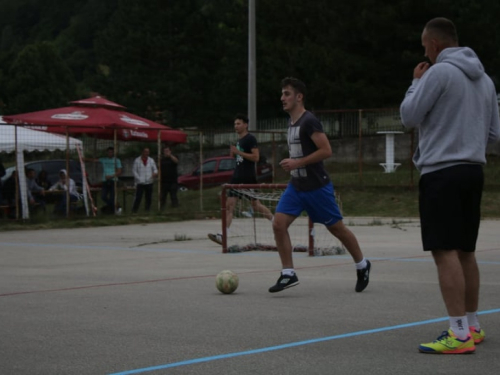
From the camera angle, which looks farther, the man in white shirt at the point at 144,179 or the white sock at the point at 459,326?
the man in white shirt at the point at 144,179

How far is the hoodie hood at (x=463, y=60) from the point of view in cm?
648

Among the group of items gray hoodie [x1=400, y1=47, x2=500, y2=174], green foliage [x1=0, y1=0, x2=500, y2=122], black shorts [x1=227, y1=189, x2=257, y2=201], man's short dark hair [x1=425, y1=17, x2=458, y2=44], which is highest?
green foliage [x1=0, y1=0, x2=500, y2=122]

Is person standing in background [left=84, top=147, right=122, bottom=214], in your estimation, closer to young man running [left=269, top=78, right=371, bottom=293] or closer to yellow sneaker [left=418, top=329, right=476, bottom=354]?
young man running [left=269, top=78, right=371, bottom=293]

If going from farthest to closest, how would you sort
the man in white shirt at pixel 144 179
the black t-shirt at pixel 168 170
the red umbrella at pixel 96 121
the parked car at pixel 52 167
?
the black t-shirt at pixel 168 170
the parked car at pixel 52 167
the man in white shirt at pixel 144 179
the red umbrella at pixel 96 121

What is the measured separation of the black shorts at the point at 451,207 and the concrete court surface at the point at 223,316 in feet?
2.37

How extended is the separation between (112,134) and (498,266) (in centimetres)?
1470

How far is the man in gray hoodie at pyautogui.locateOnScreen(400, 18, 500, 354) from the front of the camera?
21.1ft

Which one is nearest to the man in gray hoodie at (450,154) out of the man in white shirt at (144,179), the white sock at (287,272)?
the white sock at (287,272)

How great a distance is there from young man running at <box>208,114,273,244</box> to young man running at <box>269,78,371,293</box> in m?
5.47

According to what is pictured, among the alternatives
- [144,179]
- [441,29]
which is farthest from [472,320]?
[144,179]

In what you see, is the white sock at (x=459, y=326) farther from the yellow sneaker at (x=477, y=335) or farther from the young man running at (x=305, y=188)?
the young man running at (x=305, y=188)

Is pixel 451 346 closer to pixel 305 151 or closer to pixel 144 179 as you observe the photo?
pixel 305 151

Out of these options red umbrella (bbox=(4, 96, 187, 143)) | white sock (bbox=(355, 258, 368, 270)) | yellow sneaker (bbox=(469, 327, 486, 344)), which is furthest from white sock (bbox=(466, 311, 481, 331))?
red umbrella (bbox=(4, 96, 187, 143))

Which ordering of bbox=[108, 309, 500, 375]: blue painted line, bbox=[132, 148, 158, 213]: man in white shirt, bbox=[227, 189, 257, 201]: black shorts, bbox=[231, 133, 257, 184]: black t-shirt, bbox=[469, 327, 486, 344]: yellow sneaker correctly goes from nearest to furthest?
1. bbox=[108, 309, 500, 375]: blue painted line
2. bbox=[469, 327, 486, 344]: yellow sneaker
3. bbox=[227, 189, 257, 201]: black shorts
4. bbox=[231, 133, 257, 184]: black t-shirt
5. bbox=[132, 148, 158, 213]: man in white shirt
